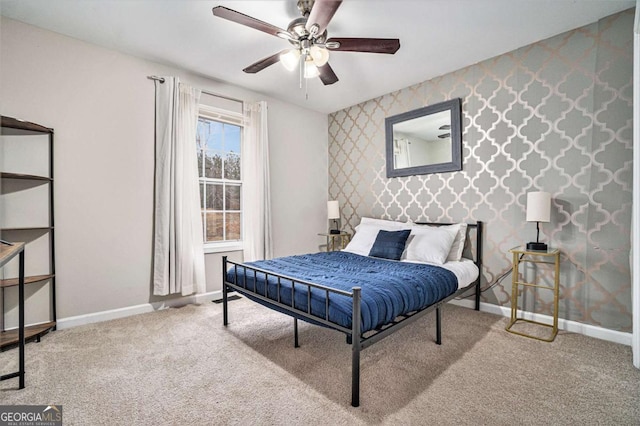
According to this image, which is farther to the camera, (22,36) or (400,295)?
(22,36)

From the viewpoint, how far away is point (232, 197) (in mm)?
3990

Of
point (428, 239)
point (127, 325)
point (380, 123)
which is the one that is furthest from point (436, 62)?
point (127, 325)

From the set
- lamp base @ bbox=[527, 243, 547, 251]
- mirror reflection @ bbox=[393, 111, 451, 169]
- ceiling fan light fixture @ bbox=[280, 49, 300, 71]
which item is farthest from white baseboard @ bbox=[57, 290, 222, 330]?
lamp base @ bbox=[527, 243, 547, 251]

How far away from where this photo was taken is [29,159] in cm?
255

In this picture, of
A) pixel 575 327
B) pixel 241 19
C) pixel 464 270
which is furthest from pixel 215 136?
pixel 575 327

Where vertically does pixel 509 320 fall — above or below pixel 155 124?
below

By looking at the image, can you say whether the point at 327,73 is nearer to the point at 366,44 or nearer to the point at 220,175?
the point at 366,44

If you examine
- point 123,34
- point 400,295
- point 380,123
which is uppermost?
point 123,34

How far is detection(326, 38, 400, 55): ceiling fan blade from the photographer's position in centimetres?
220

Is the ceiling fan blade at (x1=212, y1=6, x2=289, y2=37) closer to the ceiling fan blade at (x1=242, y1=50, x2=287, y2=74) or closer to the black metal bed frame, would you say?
the ceiling fan blade at (x1=242, y1=50, x2=287, y2=74)

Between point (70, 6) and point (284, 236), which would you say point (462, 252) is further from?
point (70, 6)

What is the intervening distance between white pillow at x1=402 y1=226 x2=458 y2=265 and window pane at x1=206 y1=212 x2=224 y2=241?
2.37 metres

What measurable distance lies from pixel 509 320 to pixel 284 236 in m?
2.96

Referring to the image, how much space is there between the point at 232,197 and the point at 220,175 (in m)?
0.33
